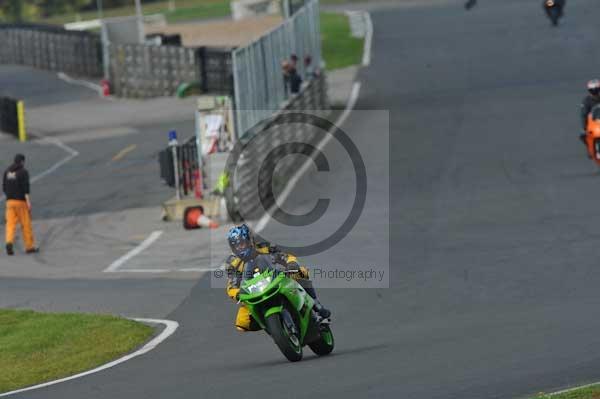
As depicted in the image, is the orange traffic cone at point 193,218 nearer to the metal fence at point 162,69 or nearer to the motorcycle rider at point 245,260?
the motorcycle rider at point 245,260

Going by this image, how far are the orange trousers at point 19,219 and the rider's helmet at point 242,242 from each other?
1336 centimetres

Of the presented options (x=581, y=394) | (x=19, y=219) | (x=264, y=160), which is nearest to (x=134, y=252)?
(x=19, y=219)

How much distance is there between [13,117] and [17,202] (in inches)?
741

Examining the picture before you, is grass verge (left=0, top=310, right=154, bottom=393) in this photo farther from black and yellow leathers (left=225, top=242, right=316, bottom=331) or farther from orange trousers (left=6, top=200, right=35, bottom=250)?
orange trousers (left=6, top=200, right=35, bottom=250)

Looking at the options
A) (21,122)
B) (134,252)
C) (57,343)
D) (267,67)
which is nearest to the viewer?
(57,343)

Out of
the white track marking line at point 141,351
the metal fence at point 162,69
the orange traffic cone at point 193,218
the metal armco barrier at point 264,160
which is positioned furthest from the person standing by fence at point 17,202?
the metal fence at point 162,69

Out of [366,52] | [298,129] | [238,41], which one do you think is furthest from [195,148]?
[238,41]

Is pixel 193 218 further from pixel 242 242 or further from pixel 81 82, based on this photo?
pixel 81 82

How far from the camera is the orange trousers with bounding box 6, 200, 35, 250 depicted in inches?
1005

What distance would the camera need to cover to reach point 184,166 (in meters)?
28.4

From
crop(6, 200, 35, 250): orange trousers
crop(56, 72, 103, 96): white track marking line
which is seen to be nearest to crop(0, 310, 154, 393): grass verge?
crop(6, 200, 35, 250): orange trousers

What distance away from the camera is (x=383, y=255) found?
20641 millimetres

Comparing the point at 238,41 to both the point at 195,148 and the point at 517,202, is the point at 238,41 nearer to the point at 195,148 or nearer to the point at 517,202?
the point at 195,148

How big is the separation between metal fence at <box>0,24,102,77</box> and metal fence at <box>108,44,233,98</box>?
509cm
